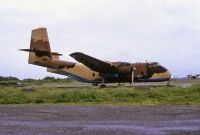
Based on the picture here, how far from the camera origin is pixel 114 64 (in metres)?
45.7

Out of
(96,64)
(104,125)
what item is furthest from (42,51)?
(104,125)

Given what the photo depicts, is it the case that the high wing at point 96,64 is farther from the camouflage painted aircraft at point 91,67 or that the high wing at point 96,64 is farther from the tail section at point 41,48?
the tail section at point 41,48

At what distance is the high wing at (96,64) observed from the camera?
44.8 meters

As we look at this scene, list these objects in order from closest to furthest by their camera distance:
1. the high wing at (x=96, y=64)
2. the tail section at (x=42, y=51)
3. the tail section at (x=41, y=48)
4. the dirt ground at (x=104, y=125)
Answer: the dirt ground at (x=104, y=125) < the high wing at (x=96, y=64) < the tail section at (x=42, y=51) < the tail section at (x=41, y=48)

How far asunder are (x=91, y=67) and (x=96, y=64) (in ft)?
2.52

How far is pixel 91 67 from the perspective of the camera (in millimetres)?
46094

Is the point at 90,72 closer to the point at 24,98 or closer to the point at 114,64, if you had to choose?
the point at 114,64

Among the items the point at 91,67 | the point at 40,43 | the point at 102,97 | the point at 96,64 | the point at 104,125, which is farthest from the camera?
the point at 40,43

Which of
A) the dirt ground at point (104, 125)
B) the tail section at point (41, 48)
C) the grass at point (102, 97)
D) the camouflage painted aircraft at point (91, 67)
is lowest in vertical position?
the dirt ground at point (104, 125)

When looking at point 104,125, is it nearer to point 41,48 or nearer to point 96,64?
point 96,64

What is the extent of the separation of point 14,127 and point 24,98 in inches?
555

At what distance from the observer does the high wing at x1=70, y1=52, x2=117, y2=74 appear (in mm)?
44750

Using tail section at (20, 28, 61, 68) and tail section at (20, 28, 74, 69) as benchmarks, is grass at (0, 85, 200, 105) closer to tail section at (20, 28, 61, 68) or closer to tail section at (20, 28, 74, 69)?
tail section at (20, 28, 74, 69)

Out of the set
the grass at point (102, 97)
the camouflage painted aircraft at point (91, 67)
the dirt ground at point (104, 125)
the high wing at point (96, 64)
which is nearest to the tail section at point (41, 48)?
the camouflage painted aircraft at point (91, 67)
